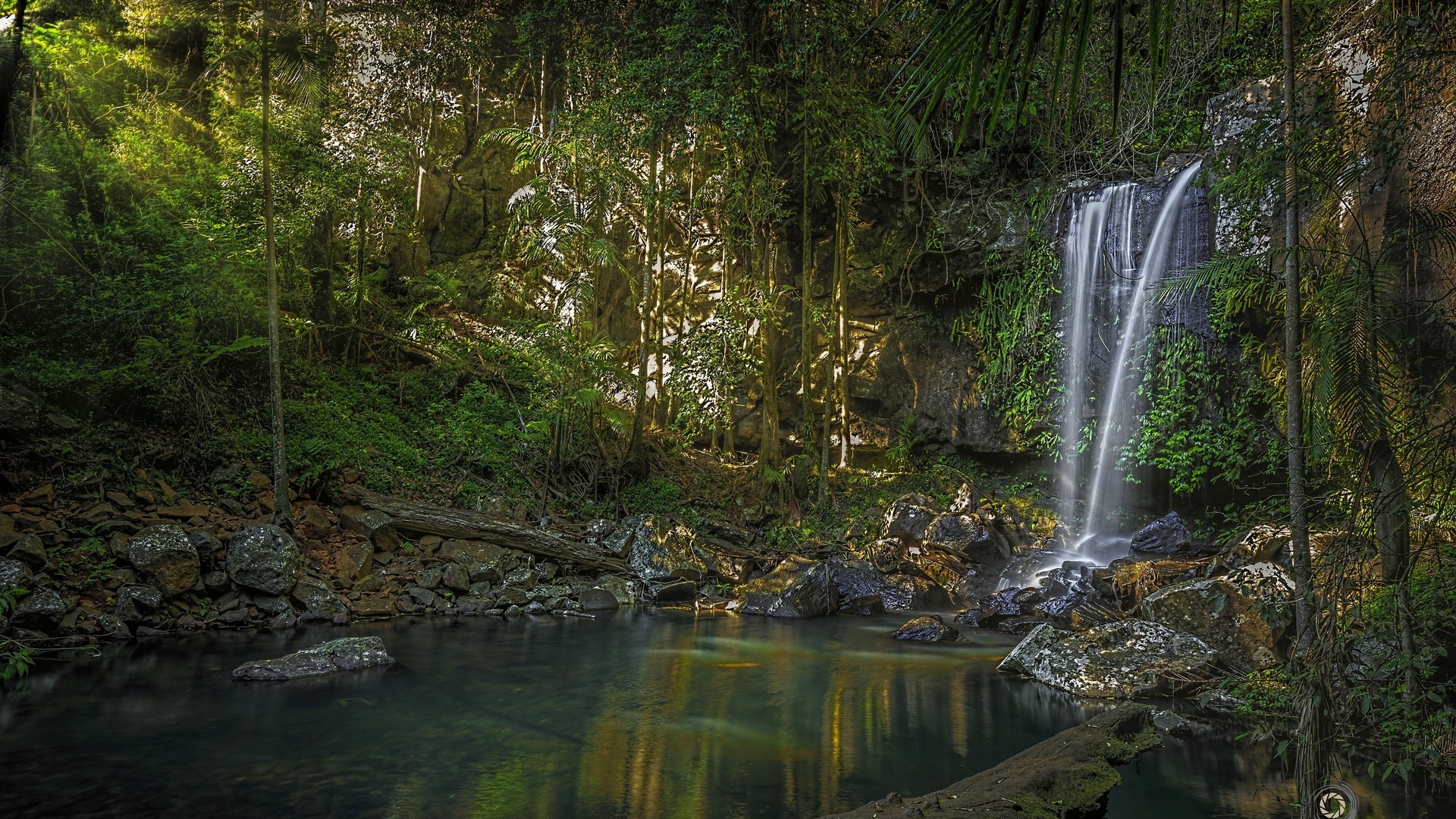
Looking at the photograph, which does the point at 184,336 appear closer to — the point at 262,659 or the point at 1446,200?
the point at 262,659

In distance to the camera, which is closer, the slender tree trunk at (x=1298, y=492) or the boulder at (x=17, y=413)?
the slender tree trunk at (x=1298, y=492)

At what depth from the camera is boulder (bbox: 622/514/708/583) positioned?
1319cm

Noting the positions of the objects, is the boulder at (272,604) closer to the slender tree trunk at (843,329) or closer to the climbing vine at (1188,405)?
the slender tree trunk at (843,329)

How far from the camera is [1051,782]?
14.1 ft

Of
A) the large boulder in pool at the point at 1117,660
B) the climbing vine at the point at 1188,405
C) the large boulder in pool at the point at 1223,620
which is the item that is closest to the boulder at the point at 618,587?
the large boulder in pool at the point at 1117,660

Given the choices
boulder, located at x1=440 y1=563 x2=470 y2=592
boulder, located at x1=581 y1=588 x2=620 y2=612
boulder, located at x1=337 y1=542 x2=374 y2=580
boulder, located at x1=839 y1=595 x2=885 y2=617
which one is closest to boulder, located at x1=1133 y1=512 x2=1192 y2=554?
boulder, located at x1=839 y1=595 x2=885 y2=617

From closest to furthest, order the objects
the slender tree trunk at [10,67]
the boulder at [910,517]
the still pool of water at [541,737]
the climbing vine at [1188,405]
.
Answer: the slender tree trunk at [10,67], the still pool of water at [541,737], the climbing vine at [1188,405], the boulder at [910,517]

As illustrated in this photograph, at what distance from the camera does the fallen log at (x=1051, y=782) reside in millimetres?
3820

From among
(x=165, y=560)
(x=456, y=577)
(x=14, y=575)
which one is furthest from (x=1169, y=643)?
(x=14, y=575)

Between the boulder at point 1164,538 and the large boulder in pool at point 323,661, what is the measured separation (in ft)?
38.5

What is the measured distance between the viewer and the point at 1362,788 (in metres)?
5.17

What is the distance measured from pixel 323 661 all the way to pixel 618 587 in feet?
17.6

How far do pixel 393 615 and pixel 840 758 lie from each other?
7304 mm

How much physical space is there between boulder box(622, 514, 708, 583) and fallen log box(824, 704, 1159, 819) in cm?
841
